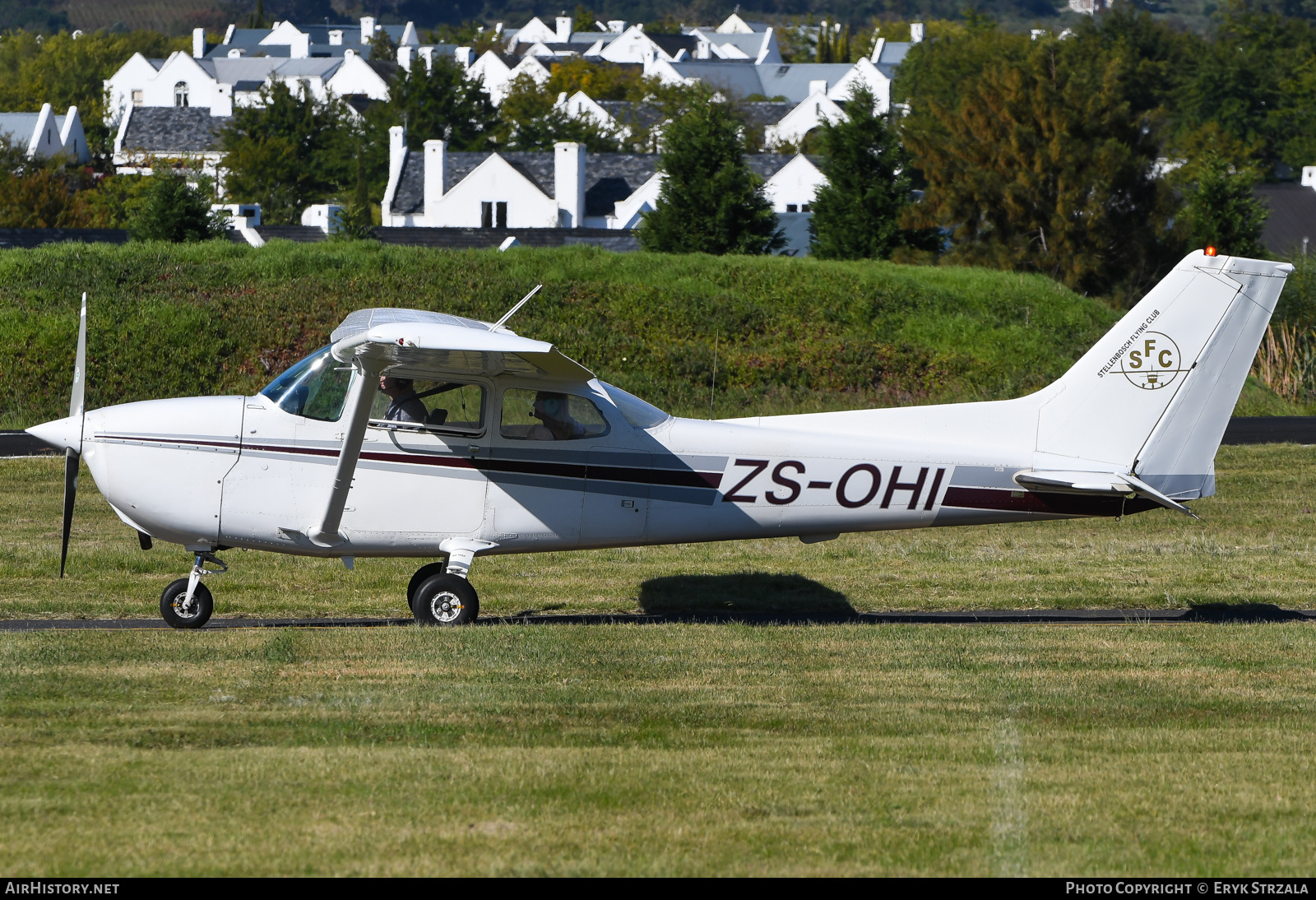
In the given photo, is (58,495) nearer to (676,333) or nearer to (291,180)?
(676,333)

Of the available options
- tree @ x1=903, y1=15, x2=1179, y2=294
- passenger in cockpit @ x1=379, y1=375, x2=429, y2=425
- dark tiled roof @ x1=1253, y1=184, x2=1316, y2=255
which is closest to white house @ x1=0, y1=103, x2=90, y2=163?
tree @ x1=903, y1=15, x2=1179, y2=294

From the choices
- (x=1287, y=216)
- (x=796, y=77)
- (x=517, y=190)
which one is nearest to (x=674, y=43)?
(x=796, y=77)

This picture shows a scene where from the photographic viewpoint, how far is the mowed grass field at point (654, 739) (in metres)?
5.27

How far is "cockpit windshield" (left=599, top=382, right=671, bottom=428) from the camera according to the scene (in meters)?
10.5

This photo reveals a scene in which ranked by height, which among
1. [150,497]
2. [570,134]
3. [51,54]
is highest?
[51,54]

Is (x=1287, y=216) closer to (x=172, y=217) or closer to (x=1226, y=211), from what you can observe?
(x=1226, y=211)

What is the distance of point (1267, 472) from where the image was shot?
19203mm

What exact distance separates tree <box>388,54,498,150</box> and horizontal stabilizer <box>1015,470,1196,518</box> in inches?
3215

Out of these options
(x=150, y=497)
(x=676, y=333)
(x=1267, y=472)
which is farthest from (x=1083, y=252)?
(x=150, y=497)

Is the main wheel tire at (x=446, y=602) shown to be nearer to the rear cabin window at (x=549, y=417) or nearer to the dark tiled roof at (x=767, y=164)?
the rear cabin window at (x=549, y=417)

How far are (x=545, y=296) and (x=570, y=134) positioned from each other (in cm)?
6113

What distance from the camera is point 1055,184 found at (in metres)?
38.3

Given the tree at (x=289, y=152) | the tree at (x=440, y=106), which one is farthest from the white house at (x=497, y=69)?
the tree at (x=289, y=152)

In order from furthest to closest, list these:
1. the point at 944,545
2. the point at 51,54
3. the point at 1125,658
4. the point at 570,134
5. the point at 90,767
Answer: the point at 51,54
the point at 570,134
the point at 944,545
the point at 1125,658
the point at 90,767
